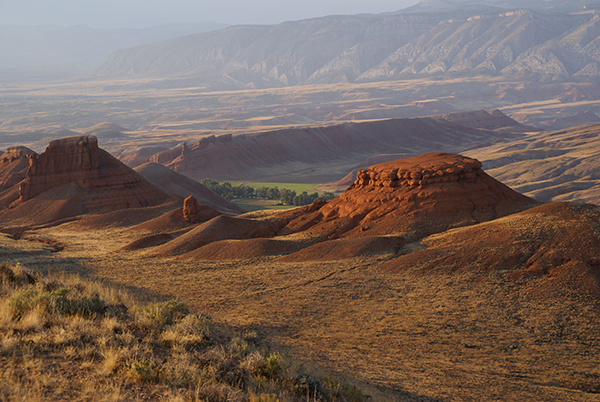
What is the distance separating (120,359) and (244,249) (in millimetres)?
17954

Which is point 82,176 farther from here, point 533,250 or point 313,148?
point 313,148

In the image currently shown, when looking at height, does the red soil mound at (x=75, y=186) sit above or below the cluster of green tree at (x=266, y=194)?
above

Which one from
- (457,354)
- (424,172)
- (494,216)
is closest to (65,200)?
(424,172)

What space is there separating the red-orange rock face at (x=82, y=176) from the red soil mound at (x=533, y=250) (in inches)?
1376

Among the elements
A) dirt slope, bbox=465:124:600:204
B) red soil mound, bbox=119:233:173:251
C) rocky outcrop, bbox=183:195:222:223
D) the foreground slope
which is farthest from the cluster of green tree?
red soil mound, bbox=119:233:173:251

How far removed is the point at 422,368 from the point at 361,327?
337cm

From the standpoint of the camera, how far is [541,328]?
51.6ft

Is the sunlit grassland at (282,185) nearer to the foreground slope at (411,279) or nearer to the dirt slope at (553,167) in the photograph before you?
the dirt slope at (553,167)

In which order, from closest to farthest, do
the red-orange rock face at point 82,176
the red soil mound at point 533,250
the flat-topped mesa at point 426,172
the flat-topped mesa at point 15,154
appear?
the red soil mound at point 533,250 < the flat-topped mesa at point 426,172 < the red-orange rock face at point 82,176 < the flat-topped mesa at point 15,154

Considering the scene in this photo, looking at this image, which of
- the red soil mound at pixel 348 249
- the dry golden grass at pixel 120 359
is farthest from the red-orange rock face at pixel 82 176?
the dry golden grass at pixel 120 359

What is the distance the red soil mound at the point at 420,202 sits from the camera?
88.4 feet

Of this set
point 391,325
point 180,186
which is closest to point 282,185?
point 180,186

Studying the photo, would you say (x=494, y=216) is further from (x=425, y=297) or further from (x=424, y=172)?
(x=425, y=297)

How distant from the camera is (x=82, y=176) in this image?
51094 mm
